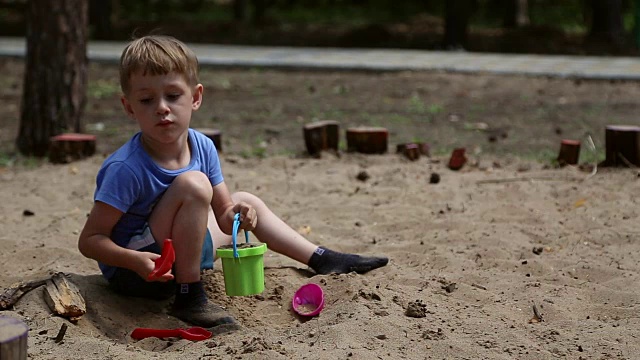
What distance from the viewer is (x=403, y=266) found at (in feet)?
13.7

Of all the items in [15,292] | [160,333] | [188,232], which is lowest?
[160,333]

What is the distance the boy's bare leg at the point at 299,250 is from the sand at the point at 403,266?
0.22 feet

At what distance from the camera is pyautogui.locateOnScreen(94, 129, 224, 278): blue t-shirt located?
3.49 metres

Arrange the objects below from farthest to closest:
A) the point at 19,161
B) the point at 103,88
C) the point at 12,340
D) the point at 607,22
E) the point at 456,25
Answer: the point at 607,22 < the point at 456,25 < the point at 103,88 < the point at 19,161 < the point at 12,340

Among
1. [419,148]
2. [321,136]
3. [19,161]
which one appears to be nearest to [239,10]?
[19,161]

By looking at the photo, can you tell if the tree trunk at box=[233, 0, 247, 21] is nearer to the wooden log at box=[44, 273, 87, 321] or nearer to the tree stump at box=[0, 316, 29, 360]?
the wooden log at box=[44, 273, 87, 321]

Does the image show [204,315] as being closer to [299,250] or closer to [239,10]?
[299,250]

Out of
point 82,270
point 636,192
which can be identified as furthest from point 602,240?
point 82,270

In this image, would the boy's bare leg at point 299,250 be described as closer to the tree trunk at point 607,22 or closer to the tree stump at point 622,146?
the tree stump at point 622,146

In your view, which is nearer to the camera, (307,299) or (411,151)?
(307,299)

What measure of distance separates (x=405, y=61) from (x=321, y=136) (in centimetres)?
492

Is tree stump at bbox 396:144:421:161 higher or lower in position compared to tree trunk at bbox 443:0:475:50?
lower

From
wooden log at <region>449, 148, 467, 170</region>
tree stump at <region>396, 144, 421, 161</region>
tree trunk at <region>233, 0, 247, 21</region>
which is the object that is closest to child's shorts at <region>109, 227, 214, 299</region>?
wooden log at <region>449, 148, 467, 170</region>

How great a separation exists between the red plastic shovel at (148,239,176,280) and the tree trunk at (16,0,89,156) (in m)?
3.54
